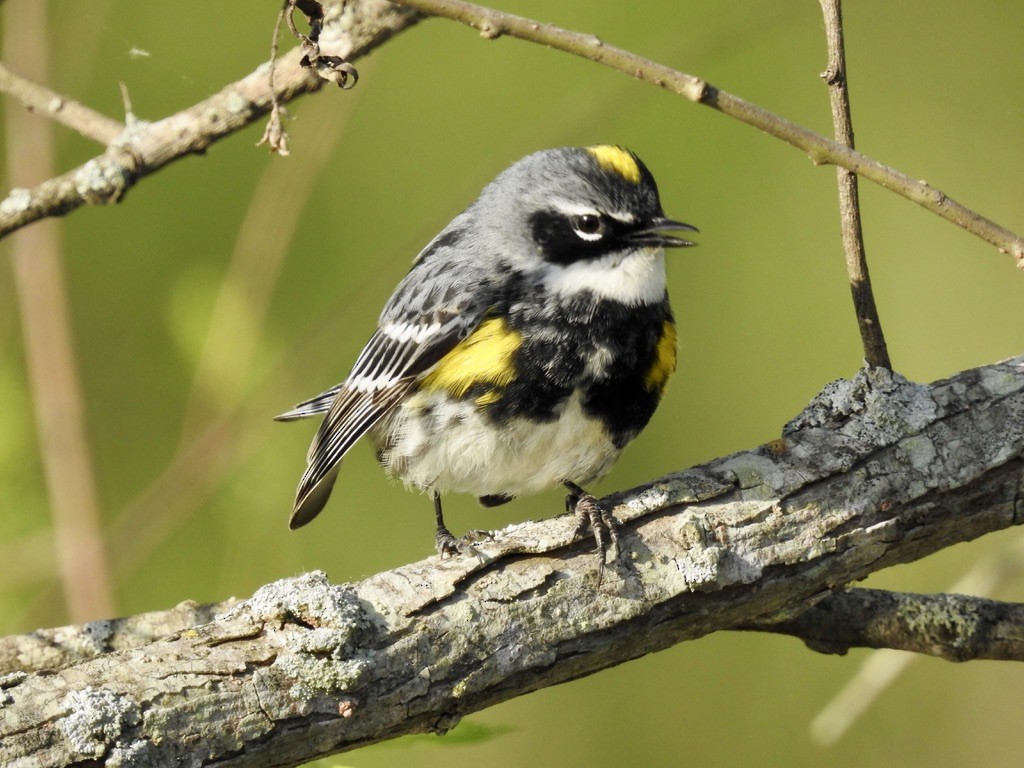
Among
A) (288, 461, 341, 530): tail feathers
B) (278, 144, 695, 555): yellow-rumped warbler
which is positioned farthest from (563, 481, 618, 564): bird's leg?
(288, 461, 341, 530): tail feathers

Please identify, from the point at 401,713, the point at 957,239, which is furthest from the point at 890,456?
the point at 957,239

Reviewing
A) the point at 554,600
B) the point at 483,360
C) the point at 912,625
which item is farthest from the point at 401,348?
the point at 912,625

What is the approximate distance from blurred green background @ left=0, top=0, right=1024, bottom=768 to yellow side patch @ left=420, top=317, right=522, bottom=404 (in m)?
1.57

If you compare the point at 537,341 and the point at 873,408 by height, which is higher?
the point at 537,341

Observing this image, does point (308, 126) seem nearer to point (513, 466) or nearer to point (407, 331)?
point (407, 331)

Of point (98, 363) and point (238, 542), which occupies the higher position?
point (98, 363)

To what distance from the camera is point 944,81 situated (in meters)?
5.77

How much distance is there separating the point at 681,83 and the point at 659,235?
1.04 metres

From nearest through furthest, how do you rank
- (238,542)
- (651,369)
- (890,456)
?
(890,456) → (651,369) → (238,542)

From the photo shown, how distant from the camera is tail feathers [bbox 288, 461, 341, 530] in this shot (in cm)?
385

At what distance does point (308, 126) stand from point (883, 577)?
10.2ft

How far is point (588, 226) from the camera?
3.39m

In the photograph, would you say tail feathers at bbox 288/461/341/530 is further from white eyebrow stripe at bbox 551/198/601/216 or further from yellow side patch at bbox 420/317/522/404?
white eyebrow stripe at bbox 551/198/601/216

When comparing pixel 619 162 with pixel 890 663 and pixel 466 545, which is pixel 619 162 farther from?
pixel 890 663
